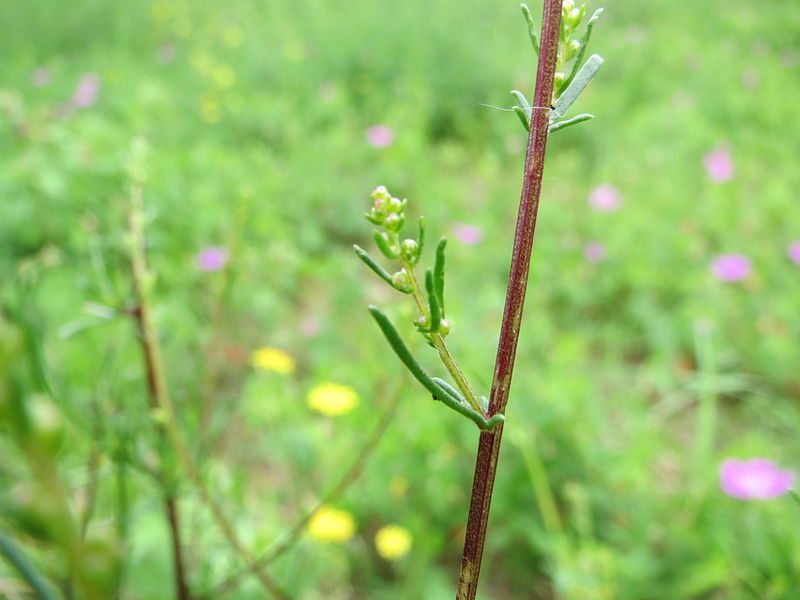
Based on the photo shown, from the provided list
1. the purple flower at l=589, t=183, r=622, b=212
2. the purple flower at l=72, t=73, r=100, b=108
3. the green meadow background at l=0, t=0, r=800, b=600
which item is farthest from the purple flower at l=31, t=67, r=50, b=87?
the purple flower at l=589, t=183, r=622, b=212

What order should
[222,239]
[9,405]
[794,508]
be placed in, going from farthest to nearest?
[222,239] < [794,508] < [9,405]

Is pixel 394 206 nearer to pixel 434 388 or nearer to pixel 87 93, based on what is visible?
pixel 434 388

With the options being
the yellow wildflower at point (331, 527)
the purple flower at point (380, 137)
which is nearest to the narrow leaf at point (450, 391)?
the yellow wildflower at point (331, 527)

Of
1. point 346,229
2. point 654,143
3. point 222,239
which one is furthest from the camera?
point 654,143

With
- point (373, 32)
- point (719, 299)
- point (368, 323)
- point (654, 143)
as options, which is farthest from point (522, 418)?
point (373, 32)

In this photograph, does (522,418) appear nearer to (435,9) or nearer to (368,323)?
(368,323)

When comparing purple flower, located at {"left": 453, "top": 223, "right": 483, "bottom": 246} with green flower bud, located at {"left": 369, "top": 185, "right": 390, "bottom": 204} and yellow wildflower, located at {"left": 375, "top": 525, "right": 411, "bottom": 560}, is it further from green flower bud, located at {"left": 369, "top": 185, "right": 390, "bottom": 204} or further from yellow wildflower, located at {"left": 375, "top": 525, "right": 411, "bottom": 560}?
green flower bud, located at {"left": 369, "top": 185, "right": 390, "bottom": 204}

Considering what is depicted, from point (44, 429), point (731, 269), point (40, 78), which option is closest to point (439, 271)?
point (44, 429)
